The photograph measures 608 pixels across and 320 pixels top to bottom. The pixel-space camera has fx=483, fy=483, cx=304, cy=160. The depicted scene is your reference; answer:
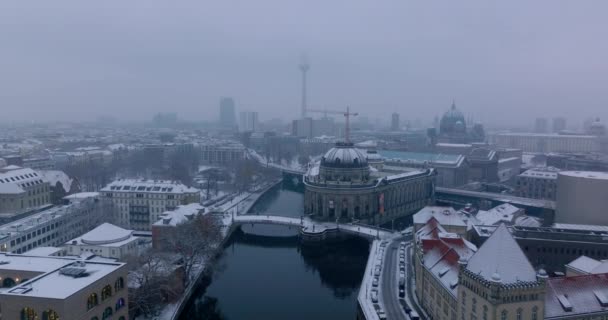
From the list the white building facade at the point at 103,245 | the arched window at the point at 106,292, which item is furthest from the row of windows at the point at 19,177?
the arched window at the point at 106,292

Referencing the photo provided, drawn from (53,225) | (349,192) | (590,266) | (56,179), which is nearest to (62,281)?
(53,225)

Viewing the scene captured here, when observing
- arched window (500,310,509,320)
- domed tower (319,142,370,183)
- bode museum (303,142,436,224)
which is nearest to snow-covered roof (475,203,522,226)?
bode museum (303,142,436,224)

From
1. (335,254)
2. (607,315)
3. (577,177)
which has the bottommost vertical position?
(335,254)

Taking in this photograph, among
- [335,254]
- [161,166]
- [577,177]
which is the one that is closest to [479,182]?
[577,177]

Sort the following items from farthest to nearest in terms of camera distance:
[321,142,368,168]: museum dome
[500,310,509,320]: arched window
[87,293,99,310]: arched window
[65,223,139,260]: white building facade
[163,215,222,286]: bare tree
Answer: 1. [321,142,368,168]: museum dome
2. [65,223,139,260]: white building facade
3. [163,215,222,286]: bare tree
4. [87,293,99,310]: arched window
5. [500,310,509,320]: arched window

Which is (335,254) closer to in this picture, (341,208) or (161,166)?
(341,208)

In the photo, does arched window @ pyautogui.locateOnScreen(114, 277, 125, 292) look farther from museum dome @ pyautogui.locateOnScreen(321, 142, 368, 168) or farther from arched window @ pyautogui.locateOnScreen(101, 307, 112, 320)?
museum dome @ pyautogui.locateOnScreen(321, 142, 368, 168)
